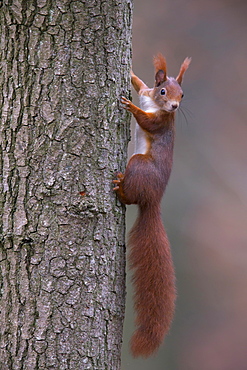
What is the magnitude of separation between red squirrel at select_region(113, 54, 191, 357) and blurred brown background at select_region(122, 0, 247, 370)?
2160mm

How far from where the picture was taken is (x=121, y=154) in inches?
72.9

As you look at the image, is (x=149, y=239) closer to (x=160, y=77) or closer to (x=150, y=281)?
(x=150, y=281)

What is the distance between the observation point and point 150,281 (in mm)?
1940

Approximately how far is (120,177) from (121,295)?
0.41 meters

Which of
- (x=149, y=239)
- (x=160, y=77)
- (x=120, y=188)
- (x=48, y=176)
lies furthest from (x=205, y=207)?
(x=48, y=176)

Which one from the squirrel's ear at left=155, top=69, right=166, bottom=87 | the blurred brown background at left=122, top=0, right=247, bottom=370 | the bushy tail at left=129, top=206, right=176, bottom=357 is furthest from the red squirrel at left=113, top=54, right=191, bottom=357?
the blurred brown background at left=122, top=0, right=247, bottom=370

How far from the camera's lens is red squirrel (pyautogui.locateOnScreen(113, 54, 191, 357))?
1892mm

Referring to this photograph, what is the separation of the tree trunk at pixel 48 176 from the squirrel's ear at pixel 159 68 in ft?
1.47

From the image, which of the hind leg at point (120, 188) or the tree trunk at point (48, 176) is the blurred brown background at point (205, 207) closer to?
the hind leg at point (120, 188)

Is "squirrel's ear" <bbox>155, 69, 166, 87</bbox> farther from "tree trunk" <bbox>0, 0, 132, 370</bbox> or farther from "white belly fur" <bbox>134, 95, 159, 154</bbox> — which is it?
"tree trunk" <bbox>0, 0, 132, 370</bbox>

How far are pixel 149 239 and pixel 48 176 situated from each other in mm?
479

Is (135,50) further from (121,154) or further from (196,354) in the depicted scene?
(121,154)

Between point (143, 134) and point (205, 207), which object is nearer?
point (143, 134)

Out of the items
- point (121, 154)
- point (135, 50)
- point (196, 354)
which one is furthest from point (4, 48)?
point (196, 354)
